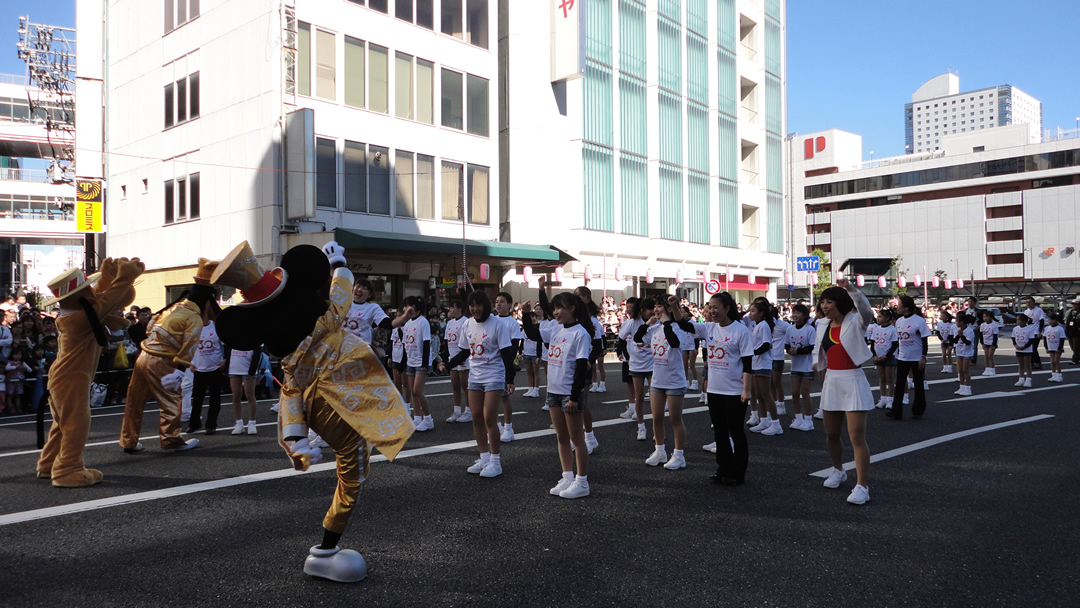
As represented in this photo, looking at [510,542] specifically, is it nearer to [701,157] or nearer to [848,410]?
[848,410]

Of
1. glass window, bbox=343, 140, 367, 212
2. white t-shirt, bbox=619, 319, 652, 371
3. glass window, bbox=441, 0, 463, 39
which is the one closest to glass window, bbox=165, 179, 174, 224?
glass window, bbox=343, 140, 367, 212

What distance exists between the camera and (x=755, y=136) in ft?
147

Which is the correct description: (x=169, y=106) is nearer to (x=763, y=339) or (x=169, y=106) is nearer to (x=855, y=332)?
(x=763, y=339)

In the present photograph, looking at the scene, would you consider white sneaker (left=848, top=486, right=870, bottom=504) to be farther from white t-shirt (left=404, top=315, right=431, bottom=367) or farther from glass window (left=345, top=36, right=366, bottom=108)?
glass window (left=345, top=36, right=366, bottom=108)

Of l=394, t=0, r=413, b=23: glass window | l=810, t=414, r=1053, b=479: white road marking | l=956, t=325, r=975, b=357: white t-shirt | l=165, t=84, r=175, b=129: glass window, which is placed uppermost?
l=394, t=0, r=413, b=23: glass window

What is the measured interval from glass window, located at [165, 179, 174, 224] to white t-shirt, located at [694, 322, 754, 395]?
23.9 metres

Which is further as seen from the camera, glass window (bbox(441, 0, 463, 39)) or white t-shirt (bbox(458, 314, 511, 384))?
glass window (bbox(441, 0, 463, 39))

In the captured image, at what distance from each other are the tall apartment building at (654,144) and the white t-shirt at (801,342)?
16.7 meters

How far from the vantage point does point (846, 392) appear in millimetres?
6387

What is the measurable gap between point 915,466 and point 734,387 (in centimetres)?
230

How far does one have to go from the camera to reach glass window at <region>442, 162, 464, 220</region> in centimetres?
2694

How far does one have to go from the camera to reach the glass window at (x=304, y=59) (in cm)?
2294

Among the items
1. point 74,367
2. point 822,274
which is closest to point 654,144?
point 74,367

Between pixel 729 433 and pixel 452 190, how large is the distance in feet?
69.9
